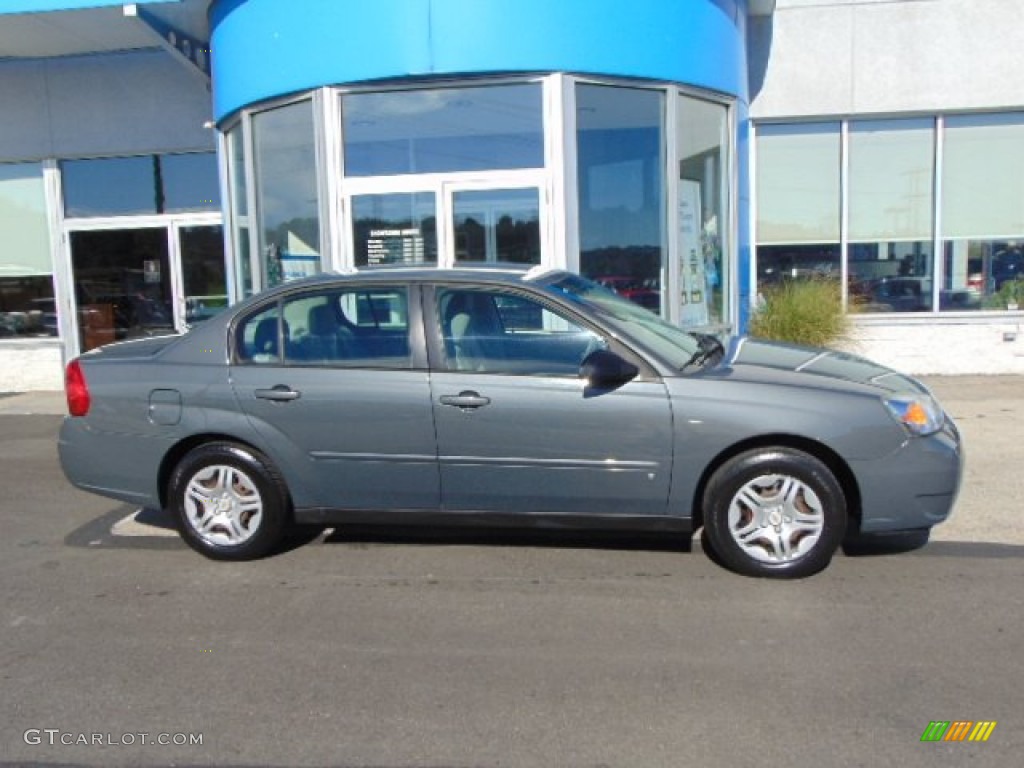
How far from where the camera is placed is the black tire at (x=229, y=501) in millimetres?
4832

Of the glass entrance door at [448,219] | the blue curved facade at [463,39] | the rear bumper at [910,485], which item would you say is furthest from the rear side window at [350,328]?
the blue curved facade at [463,39]

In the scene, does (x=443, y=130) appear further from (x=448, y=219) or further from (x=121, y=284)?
(x=121, y=284)

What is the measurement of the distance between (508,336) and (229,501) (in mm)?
1814

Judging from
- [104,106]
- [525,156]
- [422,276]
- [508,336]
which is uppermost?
[104,106]

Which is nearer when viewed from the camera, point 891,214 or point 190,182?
point 891,214

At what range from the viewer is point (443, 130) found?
8.82 metres

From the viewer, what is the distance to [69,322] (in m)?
12.3

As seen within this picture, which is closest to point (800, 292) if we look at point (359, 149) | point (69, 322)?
point (359, 149)

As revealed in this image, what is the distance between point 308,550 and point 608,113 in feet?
18.6

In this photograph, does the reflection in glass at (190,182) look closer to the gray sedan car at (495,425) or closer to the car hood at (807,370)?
the gray sedan car at (495,425)

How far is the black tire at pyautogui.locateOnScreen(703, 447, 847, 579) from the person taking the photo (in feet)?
14.2

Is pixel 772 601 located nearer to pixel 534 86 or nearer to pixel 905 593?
pixel 905 593

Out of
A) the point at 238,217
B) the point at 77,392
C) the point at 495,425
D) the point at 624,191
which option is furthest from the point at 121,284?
the point at 495,425

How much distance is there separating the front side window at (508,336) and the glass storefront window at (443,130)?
4.22 metres
